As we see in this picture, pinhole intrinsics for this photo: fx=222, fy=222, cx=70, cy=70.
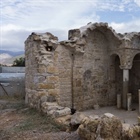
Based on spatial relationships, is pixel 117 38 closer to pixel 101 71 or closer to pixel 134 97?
pixel 101 71

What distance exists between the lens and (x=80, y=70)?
398 inches

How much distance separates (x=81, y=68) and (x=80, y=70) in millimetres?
121

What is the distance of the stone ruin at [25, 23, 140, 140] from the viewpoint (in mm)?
8352

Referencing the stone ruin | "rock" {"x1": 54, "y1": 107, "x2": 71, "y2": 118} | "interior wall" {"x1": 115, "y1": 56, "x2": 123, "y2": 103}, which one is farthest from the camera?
"interior wall" {"x1": 115, "y1": 56, "x2": 123, "y2": 103}

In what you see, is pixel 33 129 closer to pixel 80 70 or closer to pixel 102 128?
pixel 102 128

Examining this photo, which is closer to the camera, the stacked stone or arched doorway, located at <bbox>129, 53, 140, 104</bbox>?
the stacked stone

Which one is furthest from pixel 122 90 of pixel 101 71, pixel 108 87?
pixel 101 71

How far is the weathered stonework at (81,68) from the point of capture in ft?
27.6

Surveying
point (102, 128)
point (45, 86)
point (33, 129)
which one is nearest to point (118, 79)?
point (45, 86)

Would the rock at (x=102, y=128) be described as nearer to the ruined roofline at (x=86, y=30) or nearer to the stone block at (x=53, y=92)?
the stone block at (x=53, y=92)

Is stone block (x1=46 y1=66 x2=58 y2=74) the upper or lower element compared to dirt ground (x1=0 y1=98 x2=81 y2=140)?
upper

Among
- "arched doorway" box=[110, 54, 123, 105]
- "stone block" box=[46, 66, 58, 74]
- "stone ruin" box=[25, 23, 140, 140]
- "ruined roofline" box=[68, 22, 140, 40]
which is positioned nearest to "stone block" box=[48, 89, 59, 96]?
"stone ruin" box=[25, 23, 140, 140]

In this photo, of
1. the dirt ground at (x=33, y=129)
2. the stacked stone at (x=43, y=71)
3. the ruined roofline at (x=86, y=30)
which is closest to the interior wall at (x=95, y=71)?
the ruined roofline at (x=86, y=30)

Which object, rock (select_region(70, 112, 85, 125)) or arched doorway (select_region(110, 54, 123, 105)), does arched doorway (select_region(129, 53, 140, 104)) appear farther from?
rock (select_region(70, 112, 85, 125))
